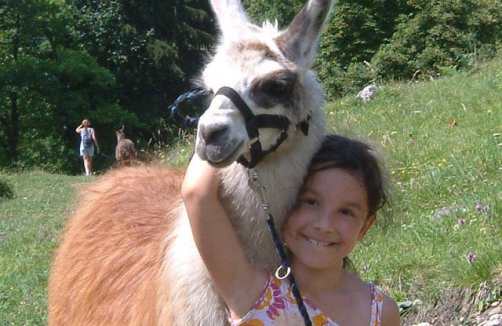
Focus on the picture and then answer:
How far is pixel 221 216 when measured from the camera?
2.56 metres

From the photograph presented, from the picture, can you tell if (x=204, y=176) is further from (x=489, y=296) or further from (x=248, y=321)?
(x=489, y=296)

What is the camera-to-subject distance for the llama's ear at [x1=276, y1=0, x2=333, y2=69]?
2930 millimetres

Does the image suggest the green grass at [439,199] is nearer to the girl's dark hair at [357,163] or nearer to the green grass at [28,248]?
the girl's dark hair at [357,163]

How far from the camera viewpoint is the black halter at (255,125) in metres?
A: 2.63

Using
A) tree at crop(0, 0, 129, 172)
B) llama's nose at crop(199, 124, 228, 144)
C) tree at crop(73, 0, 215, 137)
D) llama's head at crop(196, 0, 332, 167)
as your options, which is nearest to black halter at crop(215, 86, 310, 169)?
llama's head at crop(196, 0, 332, 167)

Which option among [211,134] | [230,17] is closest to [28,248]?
[230,17]

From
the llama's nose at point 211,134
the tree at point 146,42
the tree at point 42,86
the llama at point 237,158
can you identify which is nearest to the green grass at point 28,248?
the llama at point 237,158

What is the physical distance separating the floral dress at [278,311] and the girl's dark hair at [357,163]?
449 millimetres

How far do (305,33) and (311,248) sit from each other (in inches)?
35.2

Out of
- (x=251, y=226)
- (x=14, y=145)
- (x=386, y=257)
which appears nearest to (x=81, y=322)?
(x=251, y=226)

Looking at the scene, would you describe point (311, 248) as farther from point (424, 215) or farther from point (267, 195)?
point (424, 215)

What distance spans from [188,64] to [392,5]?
8.52 meters

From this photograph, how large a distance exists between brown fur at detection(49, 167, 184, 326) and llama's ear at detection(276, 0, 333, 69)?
824 mm

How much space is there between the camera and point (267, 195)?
9.10 feet
